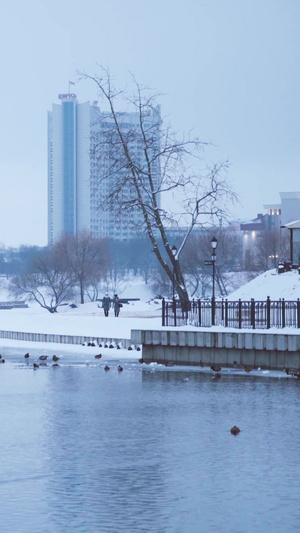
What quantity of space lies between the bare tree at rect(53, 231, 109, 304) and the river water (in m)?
80.1

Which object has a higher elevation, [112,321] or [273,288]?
[273,288]

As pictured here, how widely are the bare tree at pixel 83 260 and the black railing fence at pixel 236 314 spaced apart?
70.2m

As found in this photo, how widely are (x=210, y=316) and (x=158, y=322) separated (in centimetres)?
1120

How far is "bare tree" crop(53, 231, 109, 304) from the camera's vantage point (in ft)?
356

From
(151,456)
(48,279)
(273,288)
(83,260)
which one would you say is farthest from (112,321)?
(83,260)

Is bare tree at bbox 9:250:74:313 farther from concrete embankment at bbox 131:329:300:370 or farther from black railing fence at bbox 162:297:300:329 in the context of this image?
concrete embankment at bbox 131:329:300:370

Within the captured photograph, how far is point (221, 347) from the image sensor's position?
1209 inches

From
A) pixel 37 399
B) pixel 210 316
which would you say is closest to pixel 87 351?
pixel 210 316

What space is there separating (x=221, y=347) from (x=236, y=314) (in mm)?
2012

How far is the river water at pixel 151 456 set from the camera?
12.9m

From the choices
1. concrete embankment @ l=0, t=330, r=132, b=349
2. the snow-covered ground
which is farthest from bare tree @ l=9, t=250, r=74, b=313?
concrete embankment @ l=0, t=330, r=132, b=349

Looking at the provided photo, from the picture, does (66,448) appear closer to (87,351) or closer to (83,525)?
(83,525)

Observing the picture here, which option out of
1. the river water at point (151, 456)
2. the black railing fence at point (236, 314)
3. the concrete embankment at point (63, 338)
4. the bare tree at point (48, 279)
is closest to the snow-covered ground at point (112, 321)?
the concrete embankment at point (63, 338)

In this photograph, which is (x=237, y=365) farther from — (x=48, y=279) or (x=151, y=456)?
(x=48, y=279)
